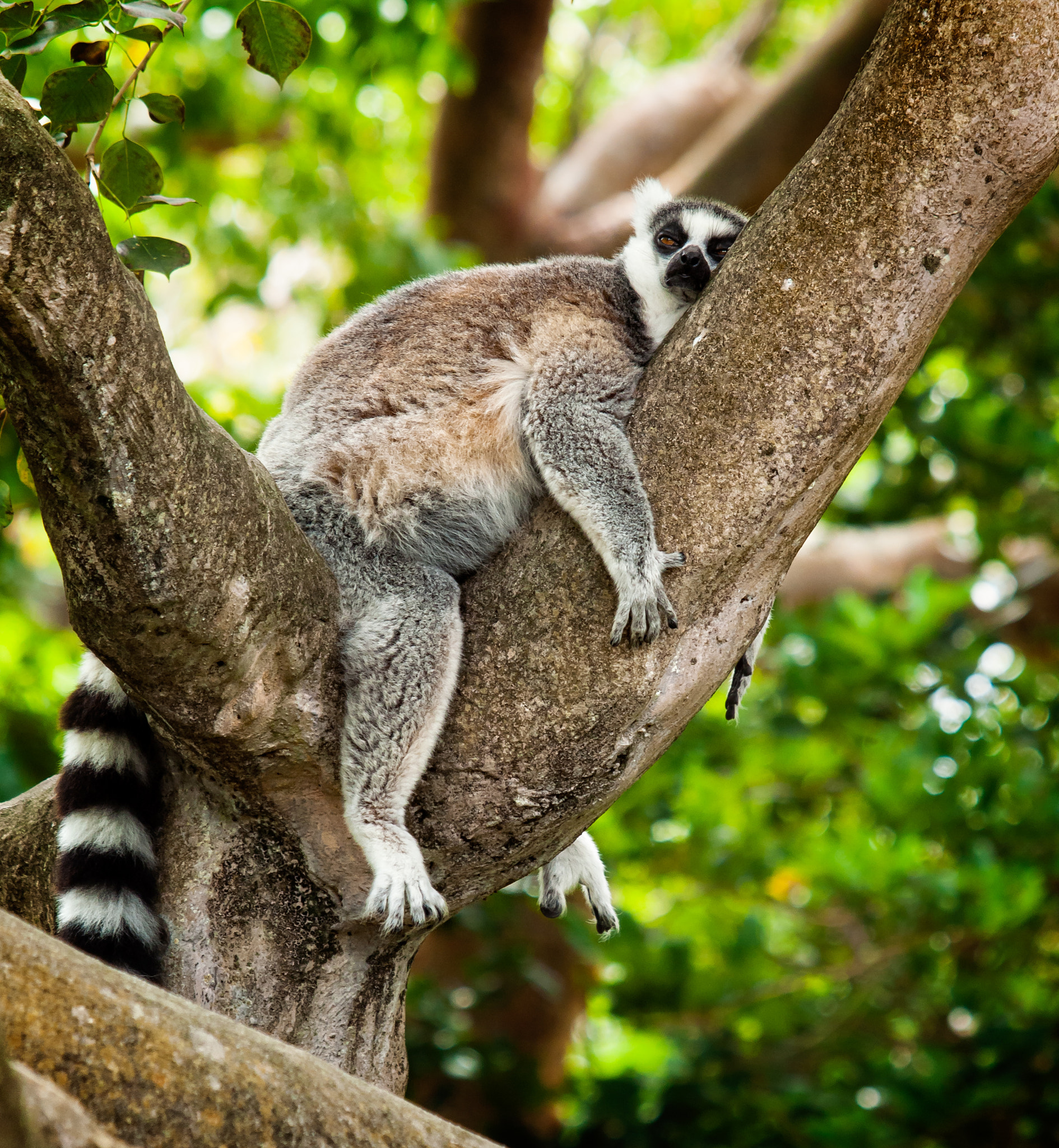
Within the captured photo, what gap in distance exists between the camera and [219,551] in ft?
8.25

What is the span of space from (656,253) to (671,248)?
8 cm

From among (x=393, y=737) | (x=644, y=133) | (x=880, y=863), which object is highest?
(x=644, y=133)

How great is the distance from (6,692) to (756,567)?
12.5 ft

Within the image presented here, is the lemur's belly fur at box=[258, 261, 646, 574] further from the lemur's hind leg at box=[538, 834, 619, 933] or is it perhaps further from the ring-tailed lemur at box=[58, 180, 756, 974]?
the lemur's hind leg at box=[538, 834, 619, 933]

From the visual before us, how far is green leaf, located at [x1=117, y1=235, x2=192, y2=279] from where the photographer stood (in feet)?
8.88

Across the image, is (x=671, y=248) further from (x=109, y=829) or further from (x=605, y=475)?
(x=109, y=829)

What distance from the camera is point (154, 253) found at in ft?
8.92

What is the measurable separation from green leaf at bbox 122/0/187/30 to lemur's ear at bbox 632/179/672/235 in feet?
8.21

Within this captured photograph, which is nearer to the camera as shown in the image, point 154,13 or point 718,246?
point 154,13

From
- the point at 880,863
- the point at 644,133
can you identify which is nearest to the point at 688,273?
the point at 880,863

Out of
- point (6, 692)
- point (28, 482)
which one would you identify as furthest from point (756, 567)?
point (6, 692)

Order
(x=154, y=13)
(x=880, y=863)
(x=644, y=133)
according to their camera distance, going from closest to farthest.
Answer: (x=154, y=13) < (x=880, y=863) < (x=644, y=133)

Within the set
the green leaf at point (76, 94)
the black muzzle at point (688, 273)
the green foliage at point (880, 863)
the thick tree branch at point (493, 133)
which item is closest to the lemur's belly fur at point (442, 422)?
the black muzzle at point (688, 273)

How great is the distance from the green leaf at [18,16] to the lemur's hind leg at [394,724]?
1642mm
